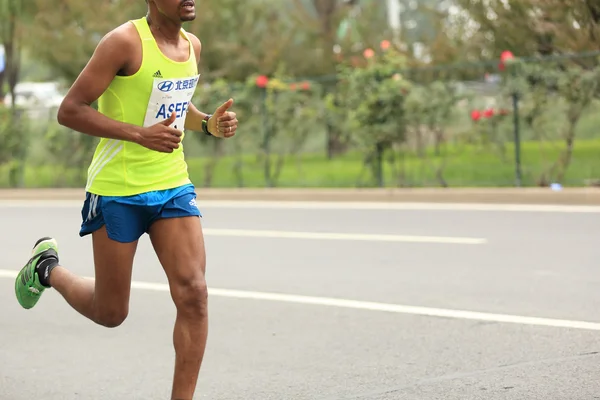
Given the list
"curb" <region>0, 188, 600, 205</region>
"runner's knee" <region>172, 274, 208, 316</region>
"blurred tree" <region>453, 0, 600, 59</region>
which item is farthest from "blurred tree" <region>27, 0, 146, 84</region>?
"runner's knee" <region>172, 274, 208, 316</region>

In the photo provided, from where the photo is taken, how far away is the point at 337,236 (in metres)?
12.2

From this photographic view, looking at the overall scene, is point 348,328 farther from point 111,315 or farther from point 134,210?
point 134,210

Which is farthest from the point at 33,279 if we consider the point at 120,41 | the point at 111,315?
the point at 120,41

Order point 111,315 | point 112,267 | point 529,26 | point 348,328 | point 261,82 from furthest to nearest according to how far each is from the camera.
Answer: point 529,26, point 261,82, point 348,328, point 111,315, point 112,267

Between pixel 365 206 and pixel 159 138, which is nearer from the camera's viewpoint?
pixel 159 138

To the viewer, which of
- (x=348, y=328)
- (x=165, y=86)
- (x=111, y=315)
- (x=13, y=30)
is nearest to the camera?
(x=165, y=86)

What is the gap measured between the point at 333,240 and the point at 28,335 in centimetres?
478

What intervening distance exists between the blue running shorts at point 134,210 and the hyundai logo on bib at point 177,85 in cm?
41

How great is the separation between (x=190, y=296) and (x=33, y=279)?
55.1 inches

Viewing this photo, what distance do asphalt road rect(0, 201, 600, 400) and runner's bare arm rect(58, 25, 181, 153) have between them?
150cm

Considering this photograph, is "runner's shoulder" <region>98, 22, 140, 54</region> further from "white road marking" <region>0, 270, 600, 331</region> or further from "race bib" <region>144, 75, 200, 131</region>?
"white road marking" <region>0, 270, 600, 331</region>

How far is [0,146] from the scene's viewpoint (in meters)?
21.2

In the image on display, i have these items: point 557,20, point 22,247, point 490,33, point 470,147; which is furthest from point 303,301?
point 490,33

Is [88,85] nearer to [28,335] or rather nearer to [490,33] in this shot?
[28,335]
